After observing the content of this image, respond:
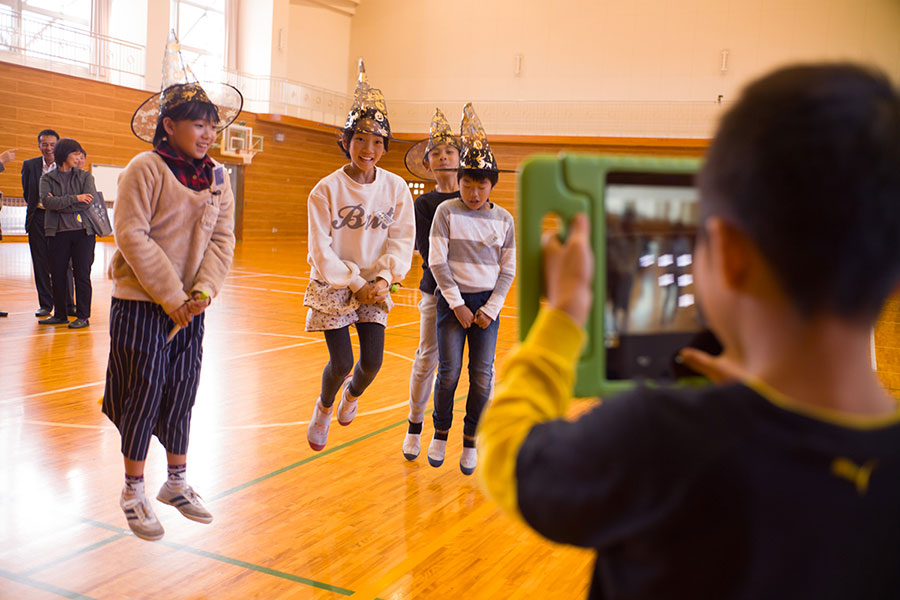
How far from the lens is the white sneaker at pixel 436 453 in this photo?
149 inches

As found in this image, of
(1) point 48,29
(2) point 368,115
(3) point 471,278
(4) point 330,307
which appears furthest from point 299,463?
(1) point 48,29

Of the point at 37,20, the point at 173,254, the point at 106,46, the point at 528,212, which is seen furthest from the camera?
the point at 106,46

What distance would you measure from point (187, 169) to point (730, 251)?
7.69 feet

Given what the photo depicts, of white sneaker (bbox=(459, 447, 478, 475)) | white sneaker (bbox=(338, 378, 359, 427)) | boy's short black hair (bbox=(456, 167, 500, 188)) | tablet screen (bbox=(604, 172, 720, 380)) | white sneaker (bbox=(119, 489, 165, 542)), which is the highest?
boy's short black hair (bbox=(456, 167, 500, 188))

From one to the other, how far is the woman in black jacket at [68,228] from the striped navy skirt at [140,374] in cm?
456

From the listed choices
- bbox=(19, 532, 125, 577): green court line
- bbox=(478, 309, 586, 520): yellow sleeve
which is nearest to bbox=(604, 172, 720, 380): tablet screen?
bbox=(478, 309, 586, 520): yellow sleeve

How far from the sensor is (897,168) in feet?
2.11

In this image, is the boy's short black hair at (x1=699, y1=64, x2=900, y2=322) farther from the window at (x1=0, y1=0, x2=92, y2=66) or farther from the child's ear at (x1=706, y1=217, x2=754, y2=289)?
the window at (x1=0, y1=0, x2=92, y2=66)

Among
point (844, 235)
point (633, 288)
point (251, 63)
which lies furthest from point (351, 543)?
point (251, 63)

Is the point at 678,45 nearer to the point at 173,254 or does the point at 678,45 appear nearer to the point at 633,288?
the point at 173,254

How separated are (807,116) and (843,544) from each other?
1.20ft

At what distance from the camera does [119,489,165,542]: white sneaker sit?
2.65 metres

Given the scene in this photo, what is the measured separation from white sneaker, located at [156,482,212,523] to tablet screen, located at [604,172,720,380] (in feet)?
7.49

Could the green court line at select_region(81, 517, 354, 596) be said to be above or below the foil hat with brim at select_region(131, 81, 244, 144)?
below
